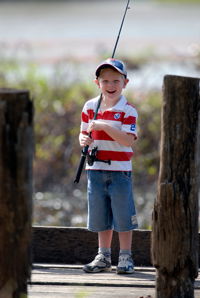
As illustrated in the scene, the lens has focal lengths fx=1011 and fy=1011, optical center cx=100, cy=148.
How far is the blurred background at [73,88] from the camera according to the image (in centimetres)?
1091

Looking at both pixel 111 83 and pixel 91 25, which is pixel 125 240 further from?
pixel 91 25

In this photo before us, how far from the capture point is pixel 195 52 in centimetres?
1534

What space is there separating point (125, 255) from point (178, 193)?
1079mm

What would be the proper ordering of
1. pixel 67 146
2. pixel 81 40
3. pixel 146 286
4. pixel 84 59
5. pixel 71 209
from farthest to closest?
pixel 81 40 < pixel 84 59 < pixel 67 146 < pixel 71 209 < pixel 146 286

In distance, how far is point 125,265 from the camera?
5672 millimetres

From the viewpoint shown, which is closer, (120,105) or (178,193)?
(178,193)

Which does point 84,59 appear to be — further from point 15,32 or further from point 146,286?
point 146,286

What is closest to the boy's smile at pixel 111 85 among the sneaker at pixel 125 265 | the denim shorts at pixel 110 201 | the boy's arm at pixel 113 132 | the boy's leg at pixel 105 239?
the boy's arm at pixel 113 132

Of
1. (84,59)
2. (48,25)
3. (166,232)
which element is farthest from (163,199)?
(48,25)

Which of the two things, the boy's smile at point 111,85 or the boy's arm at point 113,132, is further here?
the boy's smile at point 111,85

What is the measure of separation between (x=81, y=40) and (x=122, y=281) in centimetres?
1875

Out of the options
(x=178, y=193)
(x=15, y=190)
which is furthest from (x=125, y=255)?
(x=15, y=190)

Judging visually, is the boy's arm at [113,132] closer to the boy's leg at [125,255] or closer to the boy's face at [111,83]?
the boy's face at [111,83]

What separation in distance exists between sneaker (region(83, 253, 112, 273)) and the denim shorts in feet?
0.56
